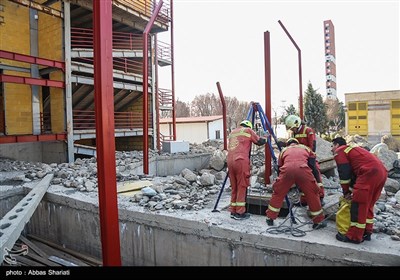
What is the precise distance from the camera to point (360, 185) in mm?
3377

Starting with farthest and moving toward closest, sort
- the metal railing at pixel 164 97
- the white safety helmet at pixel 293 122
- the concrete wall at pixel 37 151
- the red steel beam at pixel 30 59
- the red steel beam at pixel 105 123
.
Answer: the metal railing at pixel 164 97 → the concrete wall at pixel 37 151 → the red steel beam at pixel 30 59 → the white safety helmet at pixel 293 122 → the red steel beam at pixel 105 123

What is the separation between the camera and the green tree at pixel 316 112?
28.8 meters

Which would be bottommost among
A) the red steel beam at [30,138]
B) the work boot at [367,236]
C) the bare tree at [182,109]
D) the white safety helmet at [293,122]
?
the work boot at [367,236]

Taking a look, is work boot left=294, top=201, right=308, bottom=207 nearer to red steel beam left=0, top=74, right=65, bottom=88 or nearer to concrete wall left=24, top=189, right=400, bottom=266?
concrete wall left=24, top=189, right=400, bottom=266

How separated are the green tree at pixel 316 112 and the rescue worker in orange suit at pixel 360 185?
26.5 m

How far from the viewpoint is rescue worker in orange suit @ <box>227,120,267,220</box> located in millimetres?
4418

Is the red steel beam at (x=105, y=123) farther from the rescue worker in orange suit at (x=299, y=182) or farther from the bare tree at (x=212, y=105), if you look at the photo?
the bare tree at (x=212, y=105)

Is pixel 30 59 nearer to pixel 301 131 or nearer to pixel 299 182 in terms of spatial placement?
pixel 301 131

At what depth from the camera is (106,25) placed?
2928 mm

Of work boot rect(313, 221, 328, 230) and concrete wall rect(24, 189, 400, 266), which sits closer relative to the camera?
concrete wall rect(24, 189, 400, 266)

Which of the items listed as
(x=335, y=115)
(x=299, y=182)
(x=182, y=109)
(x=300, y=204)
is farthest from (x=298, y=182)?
(x=182, y=109)

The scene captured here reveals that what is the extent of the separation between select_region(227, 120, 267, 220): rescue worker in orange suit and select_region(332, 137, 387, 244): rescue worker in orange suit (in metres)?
1.31

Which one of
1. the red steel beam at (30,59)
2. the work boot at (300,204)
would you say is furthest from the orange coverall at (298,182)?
the red steel beam at (30,59)

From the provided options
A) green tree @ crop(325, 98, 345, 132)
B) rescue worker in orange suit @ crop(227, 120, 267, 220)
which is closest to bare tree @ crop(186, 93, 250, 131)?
green tree @ crop(325, 98, 345, 132)
